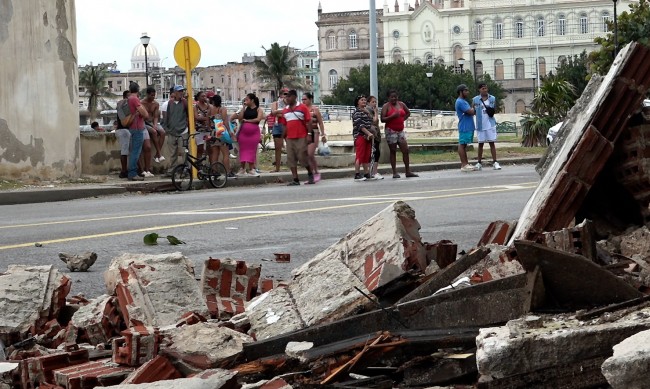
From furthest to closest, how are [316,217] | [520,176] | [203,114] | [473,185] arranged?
1. [203,114]
2. [520,176]
3. [473,185]
4. [316,217]

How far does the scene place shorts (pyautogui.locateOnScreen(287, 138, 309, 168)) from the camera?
21141 millimetres

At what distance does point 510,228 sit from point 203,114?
1640 cm

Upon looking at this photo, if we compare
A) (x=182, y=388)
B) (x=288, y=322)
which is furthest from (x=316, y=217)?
(x=182, y=388)

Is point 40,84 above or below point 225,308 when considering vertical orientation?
above

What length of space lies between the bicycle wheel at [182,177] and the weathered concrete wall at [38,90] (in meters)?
2.18

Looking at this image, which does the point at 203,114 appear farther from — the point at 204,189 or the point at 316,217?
the point at 316,217

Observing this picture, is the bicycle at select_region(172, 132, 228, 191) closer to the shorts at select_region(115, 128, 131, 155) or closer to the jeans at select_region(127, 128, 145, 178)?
the jeans at select_region(127, 128, 145, 178)

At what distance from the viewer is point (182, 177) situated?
67.0ft

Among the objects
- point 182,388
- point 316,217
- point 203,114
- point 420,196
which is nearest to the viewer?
point 182,388

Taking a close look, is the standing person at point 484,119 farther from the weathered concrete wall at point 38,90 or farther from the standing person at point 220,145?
the weathered concrete wall at point 38,90

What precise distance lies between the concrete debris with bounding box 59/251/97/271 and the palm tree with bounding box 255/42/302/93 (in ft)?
452

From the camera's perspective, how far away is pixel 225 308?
19.2 ft

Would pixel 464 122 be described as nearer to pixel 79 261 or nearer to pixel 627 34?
pixel 79 261

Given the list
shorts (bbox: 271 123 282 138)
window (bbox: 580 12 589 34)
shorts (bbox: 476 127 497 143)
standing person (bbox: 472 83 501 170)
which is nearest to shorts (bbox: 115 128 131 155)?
shorts (bbox: 271 123 282 138)
